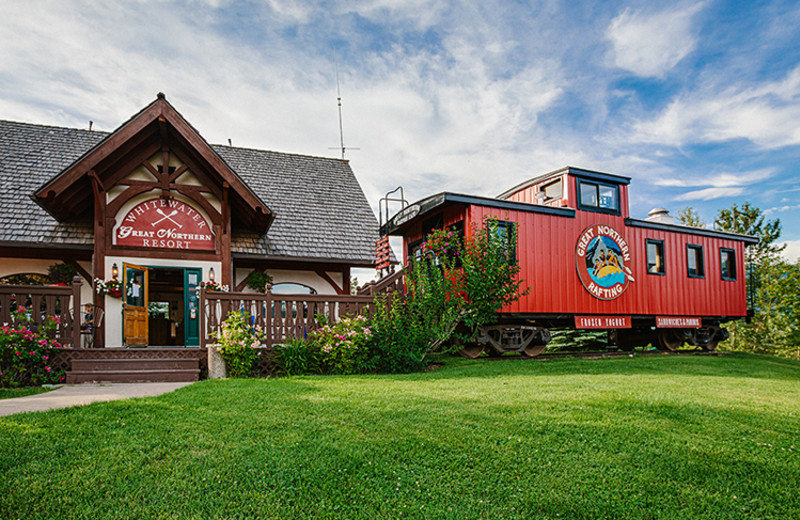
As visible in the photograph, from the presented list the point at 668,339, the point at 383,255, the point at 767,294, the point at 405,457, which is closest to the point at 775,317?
the point at 767,294

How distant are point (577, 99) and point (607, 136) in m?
1.80

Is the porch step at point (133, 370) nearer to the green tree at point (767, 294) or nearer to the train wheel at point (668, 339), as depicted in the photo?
the train wheel at point (668, 339)

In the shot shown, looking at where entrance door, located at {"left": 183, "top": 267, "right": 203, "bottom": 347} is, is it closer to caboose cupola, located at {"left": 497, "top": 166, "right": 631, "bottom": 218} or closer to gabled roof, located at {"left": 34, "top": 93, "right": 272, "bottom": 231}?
gabled roof, located at {"left": 34, "top": 93, "right": 272, "bottom": 231}

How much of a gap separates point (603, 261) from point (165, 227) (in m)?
9.81

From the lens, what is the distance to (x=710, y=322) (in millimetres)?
14875

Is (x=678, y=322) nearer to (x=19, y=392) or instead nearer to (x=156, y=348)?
(x=156, y=348)

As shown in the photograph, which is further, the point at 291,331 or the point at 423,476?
the point at 291,331

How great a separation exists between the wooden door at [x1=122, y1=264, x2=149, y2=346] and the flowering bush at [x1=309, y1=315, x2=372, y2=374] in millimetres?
4229

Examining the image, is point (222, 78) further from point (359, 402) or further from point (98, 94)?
point (359, 402)

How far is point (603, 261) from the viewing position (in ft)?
40.3

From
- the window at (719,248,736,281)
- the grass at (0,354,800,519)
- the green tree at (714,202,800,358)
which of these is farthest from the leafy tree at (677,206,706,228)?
the grass at (0,354,800,519)

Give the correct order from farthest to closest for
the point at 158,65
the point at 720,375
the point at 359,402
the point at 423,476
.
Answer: the point at 158,65 → the point at 720,375 → the point at 359,402 → the point at 423,476

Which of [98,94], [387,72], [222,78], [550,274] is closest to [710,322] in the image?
[550,274]

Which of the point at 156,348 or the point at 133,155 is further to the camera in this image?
Result: the point at 133,155
